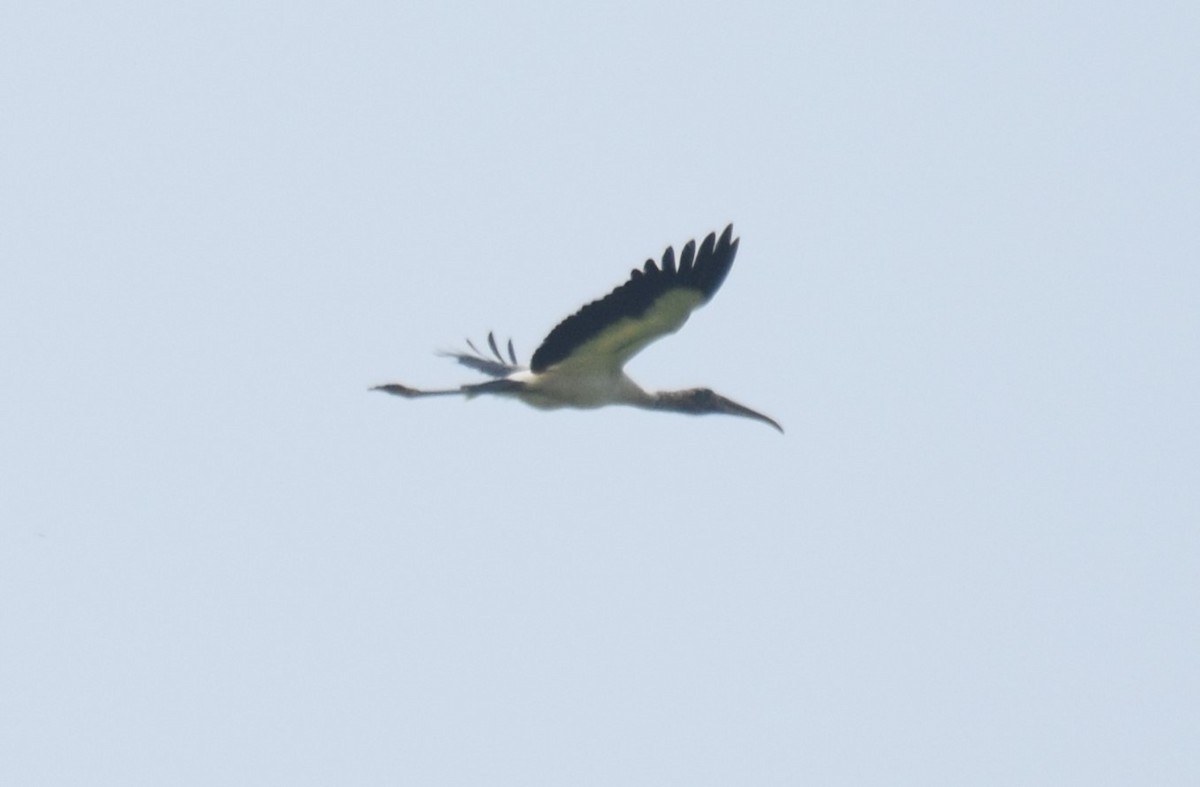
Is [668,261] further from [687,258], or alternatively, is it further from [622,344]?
[622,344]

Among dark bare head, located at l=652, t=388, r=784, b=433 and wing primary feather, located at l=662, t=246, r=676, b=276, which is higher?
wing primary feather, located at l=662, t=246, r=676, b=276

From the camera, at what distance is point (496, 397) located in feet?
70.4

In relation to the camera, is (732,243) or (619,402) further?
(619,402)

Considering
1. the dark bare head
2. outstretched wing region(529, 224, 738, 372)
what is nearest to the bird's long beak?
the dark bare head

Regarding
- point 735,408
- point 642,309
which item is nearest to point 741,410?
point 735,408

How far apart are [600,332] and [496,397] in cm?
135

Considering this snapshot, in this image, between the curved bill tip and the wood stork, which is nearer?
the wood stork

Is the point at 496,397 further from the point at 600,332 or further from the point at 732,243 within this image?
the point at 732,243

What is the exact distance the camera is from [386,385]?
21.7m

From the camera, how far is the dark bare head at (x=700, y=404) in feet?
73.5

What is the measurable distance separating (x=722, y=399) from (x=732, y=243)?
3.16 meters

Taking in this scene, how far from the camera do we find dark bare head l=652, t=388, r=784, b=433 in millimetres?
22406

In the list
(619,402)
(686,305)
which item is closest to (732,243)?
(686,305)

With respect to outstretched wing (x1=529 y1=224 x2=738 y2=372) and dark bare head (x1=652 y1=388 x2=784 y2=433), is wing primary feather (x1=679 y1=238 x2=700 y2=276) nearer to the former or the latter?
outstretched wing (x1=529 y1=224 x2=738 y2=372)
